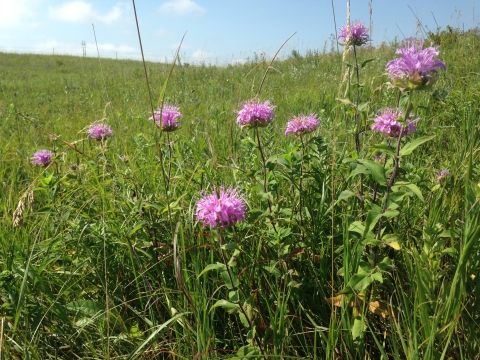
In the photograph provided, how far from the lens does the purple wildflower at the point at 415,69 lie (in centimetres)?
113

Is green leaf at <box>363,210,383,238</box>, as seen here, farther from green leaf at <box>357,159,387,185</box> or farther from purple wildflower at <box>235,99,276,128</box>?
purple wildflower at <box>235,99,276,128</box>

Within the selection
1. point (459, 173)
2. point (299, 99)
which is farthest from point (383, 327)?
point (299, 99)

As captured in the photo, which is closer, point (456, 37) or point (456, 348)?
point (456, 348)

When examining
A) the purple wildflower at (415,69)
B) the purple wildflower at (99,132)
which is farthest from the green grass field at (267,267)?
the purple wildflower at (99,132)

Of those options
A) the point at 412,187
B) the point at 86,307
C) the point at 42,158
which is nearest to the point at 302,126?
the point at 412,187

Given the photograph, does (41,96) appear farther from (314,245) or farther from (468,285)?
(468,285)

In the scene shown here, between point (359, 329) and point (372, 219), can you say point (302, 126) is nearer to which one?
point (372, 219)

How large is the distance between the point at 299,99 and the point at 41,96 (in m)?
5.89

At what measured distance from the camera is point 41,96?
7543 millimetres

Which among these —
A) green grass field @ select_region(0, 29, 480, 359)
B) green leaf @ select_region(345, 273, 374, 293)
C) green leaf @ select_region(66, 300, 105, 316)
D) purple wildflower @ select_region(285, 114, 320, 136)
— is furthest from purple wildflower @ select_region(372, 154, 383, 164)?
green leaf @ select_region(66, 300, 105, 316)

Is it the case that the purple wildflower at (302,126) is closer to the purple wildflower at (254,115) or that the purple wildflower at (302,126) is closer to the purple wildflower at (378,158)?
the purple wildflower at (254,115)

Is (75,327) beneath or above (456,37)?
beneath

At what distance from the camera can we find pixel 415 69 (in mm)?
1135

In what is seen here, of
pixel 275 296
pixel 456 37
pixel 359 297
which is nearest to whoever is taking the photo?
pixel 359 297
